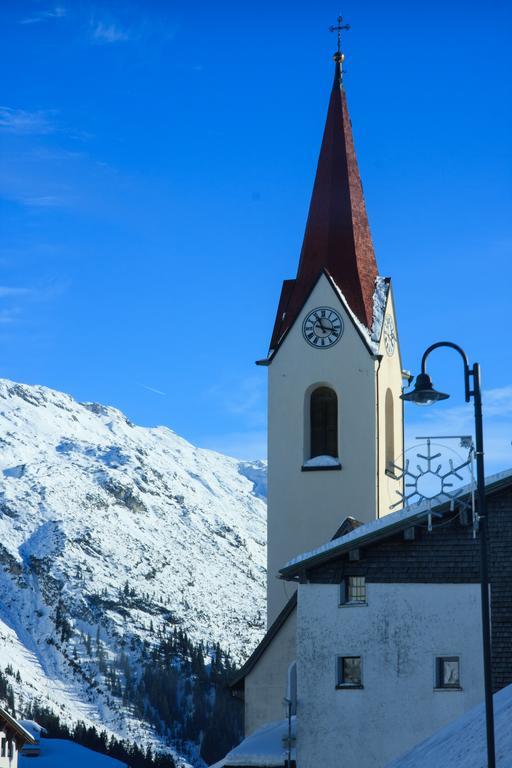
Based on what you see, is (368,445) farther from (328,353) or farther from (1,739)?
(1,739)

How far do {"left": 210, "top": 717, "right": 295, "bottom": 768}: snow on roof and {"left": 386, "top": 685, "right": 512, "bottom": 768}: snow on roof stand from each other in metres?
4.73

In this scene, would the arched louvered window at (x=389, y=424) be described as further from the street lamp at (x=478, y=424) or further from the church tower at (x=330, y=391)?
the street lamp at (x=478, y=424)

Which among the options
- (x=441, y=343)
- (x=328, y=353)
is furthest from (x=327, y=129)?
(x=441, y=343)

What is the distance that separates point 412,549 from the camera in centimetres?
3431

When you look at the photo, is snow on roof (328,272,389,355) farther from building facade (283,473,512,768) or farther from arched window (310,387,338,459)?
building facade (283,473,512,768)

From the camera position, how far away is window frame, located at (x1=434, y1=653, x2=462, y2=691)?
33.1 m

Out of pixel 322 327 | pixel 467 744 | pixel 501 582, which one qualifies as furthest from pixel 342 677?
pixel 322 327

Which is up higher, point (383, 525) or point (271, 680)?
point (383, 525)

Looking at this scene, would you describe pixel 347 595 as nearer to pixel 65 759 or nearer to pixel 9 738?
pixel 9 738

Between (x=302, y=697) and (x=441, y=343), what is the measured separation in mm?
14656

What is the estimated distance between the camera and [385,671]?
3359cm

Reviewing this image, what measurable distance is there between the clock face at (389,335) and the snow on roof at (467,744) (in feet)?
78.9

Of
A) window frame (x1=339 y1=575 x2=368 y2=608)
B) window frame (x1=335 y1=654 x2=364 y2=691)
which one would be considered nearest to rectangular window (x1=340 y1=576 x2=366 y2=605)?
window frame (x1=339 y1=575 x2=368 y2=608)

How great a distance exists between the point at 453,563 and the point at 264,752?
7.73 metres
